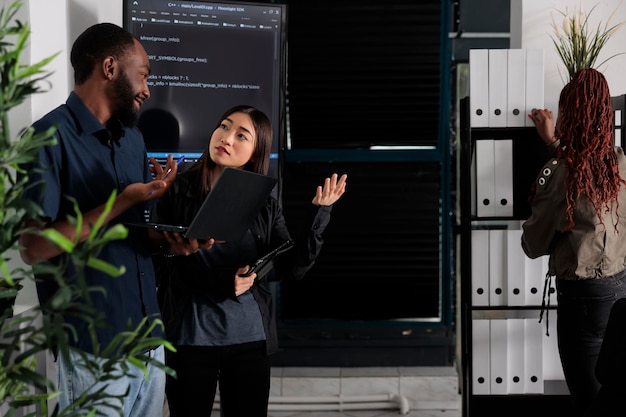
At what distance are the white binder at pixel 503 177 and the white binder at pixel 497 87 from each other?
10 cm

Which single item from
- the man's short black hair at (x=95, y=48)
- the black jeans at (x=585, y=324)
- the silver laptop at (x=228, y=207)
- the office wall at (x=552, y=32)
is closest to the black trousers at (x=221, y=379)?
the silver laptop at (x=228, y=207)

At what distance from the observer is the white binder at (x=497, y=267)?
351cm

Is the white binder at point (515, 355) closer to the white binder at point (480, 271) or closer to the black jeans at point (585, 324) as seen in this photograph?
the white binder at point (480, 271)

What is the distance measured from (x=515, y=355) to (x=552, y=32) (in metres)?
1.52

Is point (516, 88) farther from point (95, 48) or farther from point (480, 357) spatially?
point (95, 48)

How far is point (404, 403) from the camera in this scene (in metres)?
3.99

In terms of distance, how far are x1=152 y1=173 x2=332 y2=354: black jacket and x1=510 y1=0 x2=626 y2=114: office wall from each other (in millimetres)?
1721

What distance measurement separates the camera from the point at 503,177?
344cm

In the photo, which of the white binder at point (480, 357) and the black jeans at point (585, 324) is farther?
the white binder at point (480, 357)

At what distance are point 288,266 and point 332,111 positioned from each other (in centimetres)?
181

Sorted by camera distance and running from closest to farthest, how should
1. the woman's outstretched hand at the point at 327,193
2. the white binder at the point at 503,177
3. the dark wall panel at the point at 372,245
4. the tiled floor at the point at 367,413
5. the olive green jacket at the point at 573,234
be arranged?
the woman's outstretched hand at the point at 327,193
the olive green jacket at the point at 573,234
the white binder at the point at 503,177
the tiled floor at the point at 367,413
the dark wall panel at the point at 372,245

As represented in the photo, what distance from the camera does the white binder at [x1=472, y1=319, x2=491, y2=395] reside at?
350 centimetres

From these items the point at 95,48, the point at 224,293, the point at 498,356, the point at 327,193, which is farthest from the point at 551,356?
the point at 95,48

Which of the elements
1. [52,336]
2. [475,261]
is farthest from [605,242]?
[52,336]
